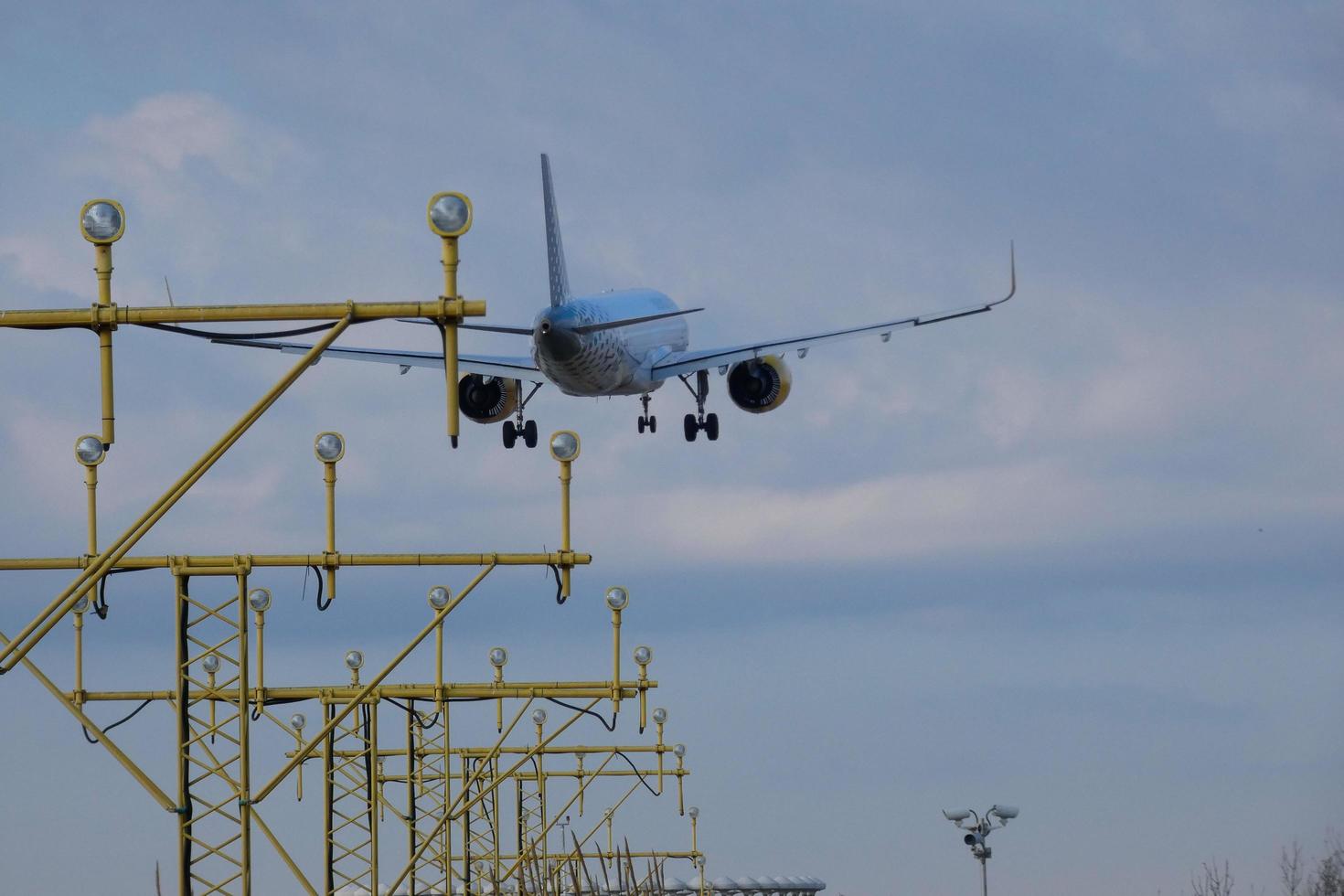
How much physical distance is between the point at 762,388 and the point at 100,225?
4737 cm

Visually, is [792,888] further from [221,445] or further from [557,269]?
[221,445]

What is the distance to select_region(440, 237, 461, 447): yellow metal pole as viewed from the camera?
636 inches

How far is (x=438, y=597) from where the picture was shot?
33688 millimetres

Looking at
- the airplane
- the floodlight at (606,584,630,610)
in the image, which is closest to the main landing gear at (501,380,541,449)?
the airplane

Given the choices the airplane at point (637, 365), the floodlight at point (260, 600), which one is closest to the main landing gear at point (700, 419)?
the airplane at point (637, 365)

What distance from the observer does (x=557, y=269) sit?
2493 inches

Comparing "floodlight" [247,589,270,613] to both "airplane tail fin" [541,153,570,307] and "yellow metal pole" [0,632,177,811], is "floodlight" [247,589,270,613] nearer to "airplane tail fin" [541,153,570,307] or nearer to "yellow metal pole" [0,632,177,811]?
"yellow metal pole" [0,632,177,811]

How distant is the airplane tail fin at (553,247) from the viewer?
6162cm

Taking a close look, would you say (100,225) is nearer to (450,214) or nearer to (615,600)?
(450,214)

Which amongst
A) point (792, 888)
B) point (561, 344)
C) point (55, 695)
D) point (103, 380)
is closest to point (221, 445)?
point (103, 380)

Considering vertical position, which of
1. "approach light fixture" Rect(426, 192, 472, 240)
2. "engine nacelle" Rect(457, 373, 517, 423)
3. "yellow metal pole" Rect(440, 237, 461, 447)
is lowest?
"yellow metal pole" Rect(440, 237, 461, 447)

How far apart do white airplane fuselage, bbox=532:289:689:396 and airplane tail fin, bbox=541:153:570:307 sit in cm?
113

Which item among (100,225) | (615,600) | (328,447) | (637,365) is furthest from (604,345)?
(100,225)

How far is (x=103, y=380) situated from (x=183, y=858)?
796cm
